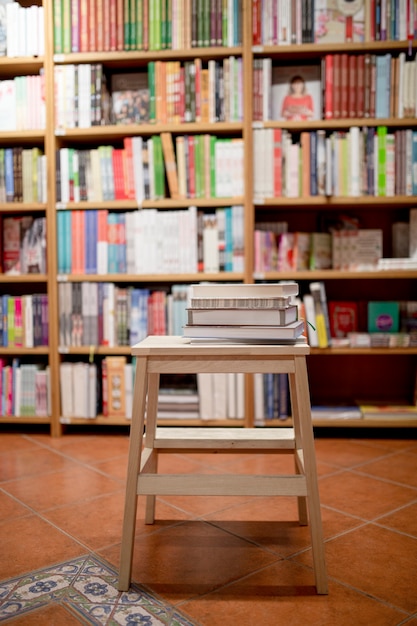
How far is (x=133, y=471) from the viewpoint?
1.39 meters

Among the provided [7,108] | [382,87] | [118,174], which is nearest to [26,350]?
[118,174]

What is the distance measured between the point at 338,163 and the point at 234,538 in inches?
69.5

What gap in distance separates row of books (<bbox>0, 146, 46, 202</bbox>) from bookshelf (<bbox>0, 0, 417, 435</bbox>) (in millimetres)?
57

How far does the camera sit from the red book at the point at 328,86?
2734 millimetres

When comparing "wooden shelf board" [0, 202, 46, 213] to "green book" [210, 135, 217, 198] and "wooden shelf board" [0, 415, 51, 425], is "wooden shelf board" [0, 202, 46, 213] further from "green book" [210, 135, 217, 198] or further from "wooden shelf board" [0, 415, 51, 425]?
"wooden shelf board" [0, 415, 51, 425]

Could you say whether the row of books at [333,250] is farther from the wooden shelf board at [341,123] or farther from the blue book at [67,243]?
the blue book at [67,243]

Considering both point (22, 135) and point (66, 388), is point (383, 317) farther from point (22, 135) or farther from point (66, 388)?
point (22, 135)

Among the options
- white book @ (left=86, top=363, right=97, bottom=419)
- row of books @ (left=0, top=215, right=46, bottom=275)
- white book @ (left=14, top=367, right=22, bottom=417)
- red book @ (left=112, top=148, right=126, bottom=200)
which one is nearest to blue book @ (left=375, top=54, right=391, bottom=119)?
red book @ (left=112, top=148, right=126, bottom=200)

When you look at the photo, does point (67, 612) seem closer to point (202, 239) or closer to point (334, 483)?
point (334, 483)

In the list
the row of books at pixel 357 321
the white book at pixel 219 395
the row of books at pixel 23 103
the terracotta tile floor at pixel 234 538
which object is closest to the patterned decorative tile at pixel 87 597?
the terracotta tile floor at pixel 234 538

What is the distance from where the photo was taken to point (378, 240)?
286cm

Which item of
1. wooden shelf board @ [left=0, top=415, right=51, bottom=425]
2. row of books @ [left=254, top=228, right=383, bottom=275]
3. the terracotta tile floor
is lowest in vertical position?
the terracotta tile floor

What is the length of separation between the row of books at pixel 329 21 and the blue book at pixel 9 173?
1.28m

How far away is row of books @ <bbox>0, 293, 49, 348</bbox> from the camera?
9.59 feet
